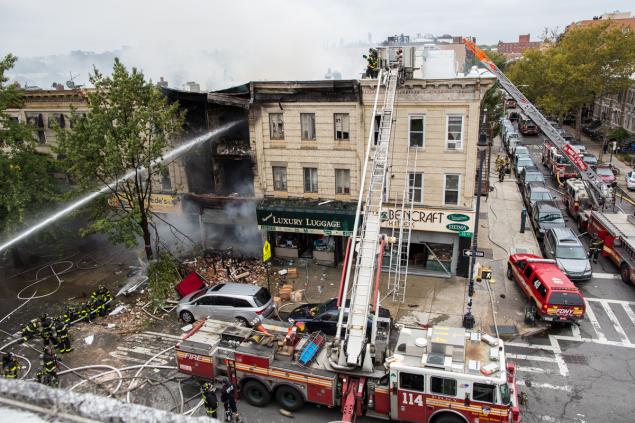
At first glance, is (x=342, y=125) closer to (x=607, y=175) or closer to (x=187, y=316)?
(x=187, y=316)

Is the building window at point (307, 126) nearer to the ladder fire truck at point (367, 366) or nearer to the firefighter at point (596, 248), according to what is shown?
the ladder fire truck at point (367, 366)

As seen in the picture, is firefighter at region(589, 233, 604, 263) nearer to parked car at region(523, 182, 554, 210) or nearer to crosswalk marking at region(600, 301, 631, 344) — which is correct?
crosswalk marking at region(600, 301, 631, 344)

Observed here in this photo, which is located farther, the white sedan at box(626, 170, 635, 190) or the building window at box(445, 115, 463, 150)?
the white sedan at box(626, 170, 635, 190)

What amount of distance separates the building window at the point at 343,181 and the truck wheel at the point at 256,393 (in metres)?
11.1

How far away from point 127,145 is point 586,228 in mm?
23323

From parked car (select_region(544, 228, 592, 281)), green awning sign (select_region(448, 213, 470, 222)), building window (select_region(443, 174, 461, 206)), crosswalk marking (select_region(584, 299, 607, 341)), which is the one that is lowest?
crosswalk marking (select_region(584, 299, 607, 341))

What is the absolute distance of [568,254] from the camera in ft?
67.5

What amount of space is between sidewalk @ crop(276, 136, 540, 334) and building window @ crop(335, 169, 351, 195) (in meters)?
3.80

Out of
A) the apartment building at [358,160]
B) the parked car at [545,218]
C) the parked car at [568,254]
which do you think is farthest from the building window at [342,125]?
the parked car at [545,218]

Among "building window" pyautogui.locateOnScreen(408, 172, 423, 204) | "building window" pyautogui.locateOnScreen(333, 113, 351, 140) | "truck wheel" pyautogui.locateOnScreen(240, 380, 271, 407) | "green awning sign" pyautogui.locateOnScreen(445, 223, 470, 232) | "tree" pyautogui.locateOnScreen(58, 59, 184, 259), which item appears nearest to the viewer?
"truck wheel" pyautogui.locateOnScreen(240, 380, 271, 407)

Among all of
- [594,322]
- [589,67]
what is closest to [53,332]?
[594,322]

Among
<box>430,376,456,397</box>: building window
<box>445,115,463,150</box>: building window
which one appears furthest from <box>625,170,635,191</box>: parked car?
<box>430,376,456,397</box>: building window

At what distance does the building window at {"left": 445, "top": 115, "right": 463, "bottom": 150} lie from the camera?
19422 millimetres

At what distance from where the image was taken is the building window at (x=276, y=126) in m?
21.8
